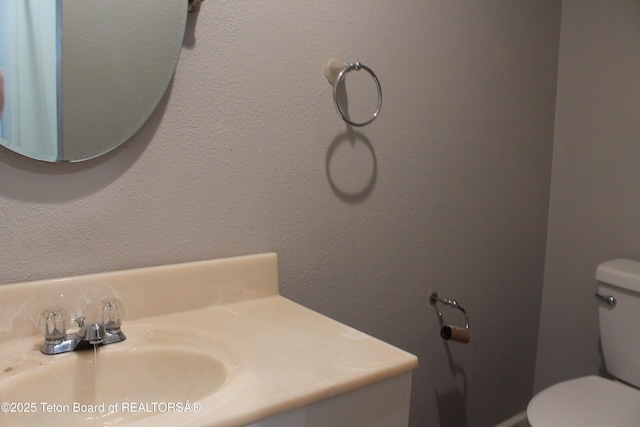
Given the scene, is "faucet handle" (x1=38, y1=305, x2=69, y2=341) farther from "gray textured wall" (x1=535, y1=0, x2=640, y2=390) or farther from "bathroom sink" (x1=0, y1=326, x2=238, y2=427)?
"gray textured wall" (x1=535, y1=0, x2=640, y2=390)

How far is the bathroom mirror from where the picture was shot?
2.74 ft

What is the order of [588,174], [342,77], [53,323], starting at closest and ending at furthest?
[53,323] → [342,77] → [588,174]

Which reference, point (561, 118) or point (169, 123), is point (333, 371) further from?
point (561, 118)

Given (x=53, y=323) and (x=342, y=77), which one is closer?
(x=53, y=323)

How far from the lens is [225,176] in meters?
1.05

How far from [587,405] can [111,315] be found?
123cm

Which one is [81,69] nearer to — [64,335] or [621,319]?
[64,335]

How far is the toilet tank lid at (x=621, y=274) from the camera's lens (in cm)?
143

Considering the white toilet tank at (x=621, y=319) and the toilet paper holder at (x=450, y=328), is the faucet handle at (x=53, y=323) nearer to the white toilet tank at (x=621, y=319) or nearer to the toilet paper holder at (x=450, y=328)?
the toilet paper holder at (x=450, y=328)

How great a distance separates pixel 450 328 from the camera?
1378mm

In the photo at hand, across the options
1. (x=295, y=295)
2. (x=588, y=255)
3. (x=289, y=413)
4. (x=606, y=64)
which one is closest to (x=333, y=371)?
(x=289, y=413)

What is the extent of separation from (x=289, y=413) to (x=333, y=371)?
0.10 metres

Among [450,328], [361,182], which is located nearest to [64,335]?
[361,182]

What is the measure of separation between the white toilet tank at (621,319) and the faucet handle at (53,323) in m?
1.45
